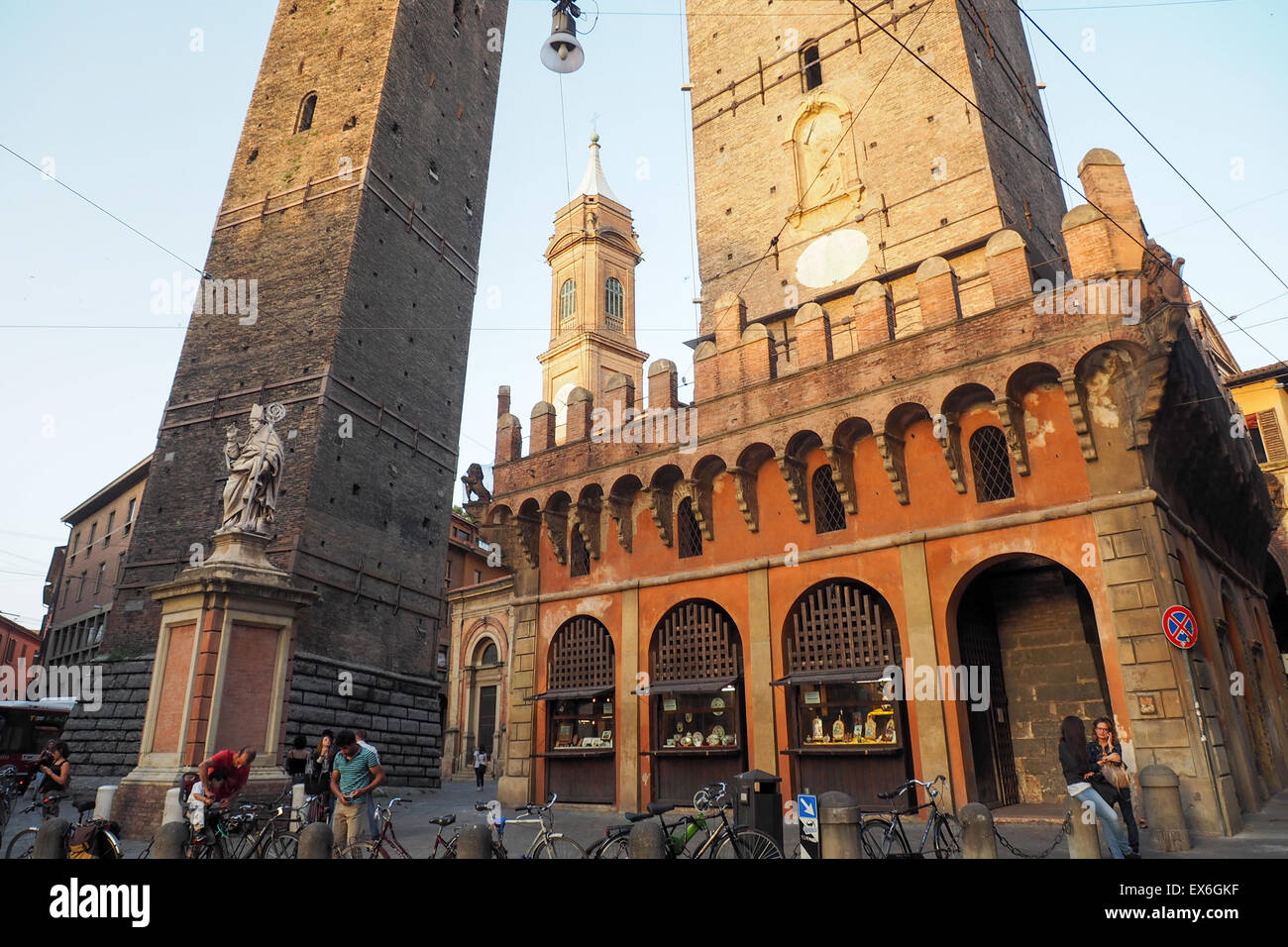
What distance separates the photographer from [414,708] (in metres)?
24.8

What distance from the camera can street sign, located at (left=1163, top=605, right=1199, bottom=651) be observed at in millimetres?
10898

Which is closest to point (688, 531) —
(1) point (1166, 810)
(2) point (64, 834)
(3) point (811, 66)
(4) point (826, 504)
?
(4) point (826, 504)

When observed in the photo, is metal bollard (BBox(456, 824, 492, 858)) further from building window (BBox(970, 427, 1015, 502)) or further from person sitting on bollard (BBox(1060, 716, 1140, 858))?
building window (BBox(970, 427, 1015, 502))

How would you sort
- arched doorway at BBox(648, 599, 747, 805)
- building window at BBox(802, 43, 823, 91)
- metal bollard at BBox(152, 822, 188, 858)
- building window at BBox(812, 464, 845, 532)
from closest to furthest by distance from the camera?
metal bollard at BBox(152, 822, 188, 858)
building window at BBox(812, 464, 845, 532)
arched doorway at BBox(648, 599, 747, 805)
building window at BBox(802, 43, 823, 91)

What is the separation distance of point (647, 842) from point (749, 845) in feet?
4.77

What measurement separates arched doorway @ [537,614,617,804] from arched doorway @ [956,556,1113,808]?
730 centimetres

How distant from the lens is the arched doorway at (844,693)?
13500 mm

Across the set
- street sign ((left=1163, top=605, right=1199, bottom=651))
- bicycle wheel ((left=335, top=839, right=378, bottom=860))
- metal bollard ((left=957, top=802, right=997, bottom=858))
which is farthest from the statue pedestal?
street sign ((left=1163, top=605, right=1199, bottom=651))

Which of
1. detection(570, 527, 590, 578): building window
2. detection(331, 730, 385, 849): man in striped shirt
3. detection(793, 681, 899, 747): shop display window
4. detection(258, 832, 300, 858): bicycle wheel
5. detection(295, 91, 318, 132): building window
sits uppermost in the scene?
detection(295, 91, 318, 132): building window

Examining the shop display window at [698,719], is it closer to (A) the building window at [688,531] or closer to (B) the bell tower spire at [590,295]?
(A) the building window at [688,531]

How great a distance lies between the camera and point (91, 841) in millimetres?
7781
